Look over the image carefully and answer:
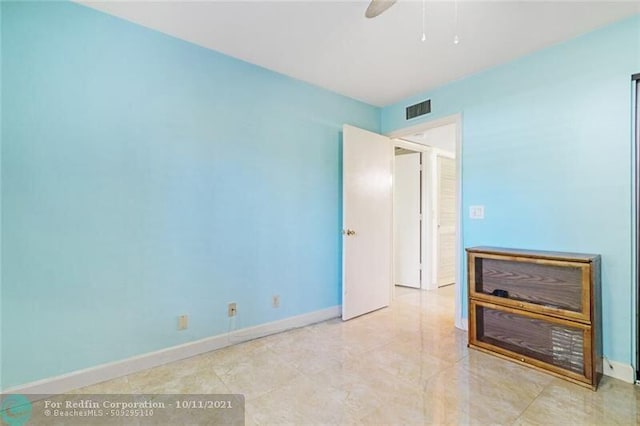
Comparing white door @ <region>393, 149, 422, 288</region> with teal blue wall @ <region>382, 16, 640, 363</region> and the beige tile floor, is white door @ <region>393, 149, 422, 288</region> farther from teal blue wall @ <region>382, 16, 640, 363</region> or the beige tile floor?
the beige tile floor

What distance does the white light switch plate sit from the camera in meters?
2.72

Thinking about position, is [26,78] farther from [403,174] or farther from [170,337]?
[403,174]

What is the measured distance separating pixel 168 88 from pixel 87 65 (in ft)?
1.58

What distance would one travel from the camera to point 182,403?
1.72 m

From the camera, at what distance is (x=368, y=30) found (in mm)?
2111

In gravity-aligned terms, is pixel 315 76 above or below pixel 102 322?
above

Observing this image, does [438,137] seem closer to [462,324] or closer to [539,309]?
[462,324]

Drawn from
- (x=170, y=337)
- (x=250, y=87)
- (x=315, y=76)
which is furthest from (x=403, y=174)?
(x=170, y=337)

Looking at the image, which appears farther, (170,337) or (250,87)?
(250,87)

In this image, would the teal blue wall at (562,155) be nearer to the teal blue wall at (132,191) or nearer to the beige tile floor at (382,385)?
the beige tile floor at (382,385)

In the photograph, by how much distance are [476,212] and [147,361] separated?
3.02 meters

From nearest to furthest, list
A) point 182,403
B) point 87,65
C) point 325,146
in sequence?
point 182,403 < point 87,65 < point 325,146

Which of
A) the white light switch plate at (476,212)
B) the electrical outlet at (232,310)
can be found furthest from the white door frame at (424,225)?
the electrical outlet at (232,310)

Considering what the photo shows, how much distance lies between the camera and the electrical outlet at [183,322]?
226 cm
